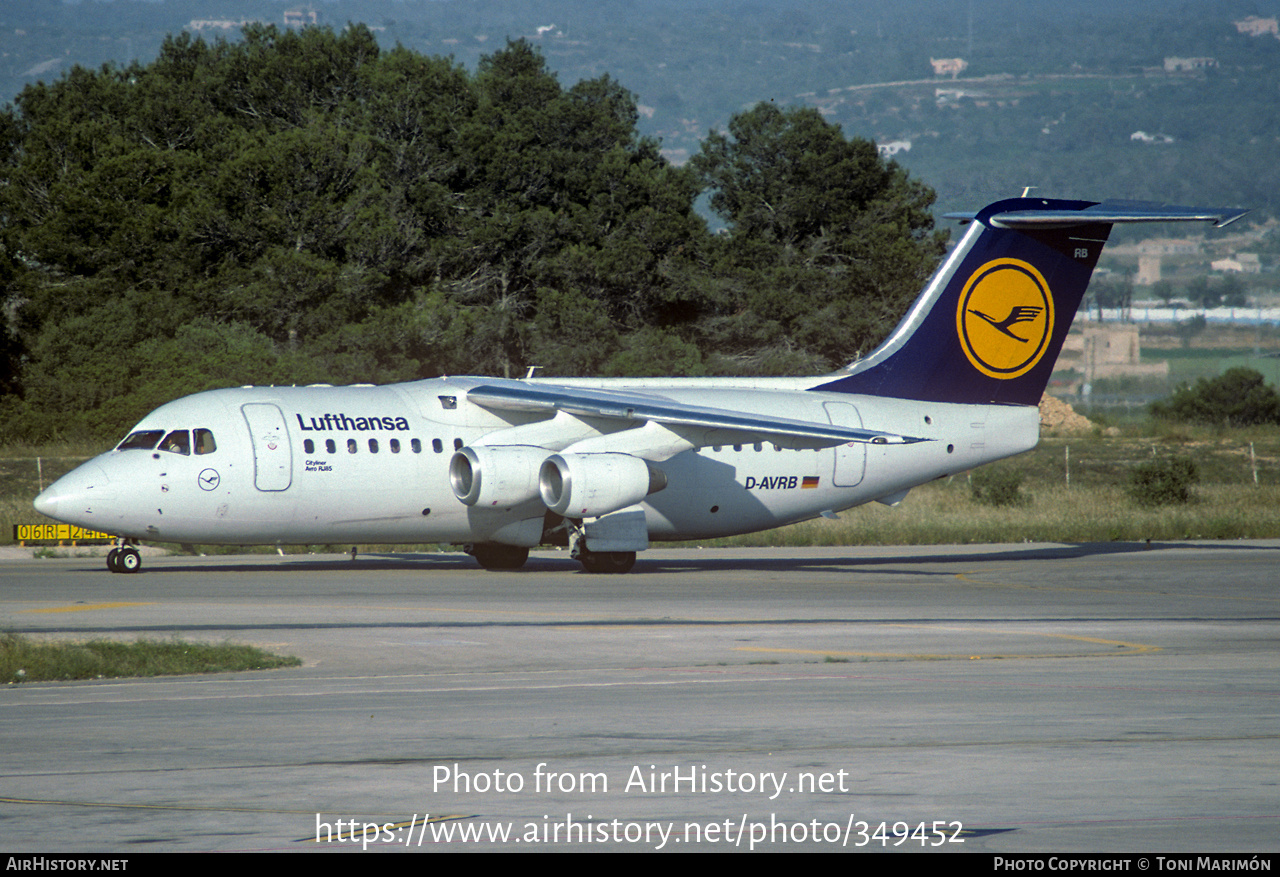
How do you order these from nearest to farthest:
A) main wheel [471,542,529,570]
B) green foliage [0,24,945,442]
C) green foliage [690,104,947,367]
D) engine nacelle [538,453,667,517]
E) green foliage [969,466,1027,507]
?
engine nacelle [538,453,667,517], main wheel [471,542,529,570], green foliage [969,466,1027,507], green foliage [0,24,945,442], green foliage [690,104,947,367]

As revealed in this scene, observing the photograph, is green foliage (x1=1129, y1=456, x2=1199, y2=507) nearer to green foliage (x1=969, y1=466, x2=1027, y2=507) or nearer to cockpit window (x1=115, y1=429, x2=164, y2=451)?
green foliage (x1=969, y1=466, x2=1027, y2=507)

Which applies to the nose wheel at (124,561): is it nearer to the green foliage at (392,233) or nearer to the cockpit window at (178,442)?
the cockpit window at (178,442)

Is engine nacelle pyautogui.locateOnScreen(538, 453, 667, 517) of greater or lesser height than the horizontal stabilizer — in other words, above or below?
below

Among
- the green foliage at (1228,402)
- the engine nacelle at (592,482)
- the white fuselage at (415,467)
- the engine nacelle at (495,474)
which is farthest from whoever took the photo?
the green foliage at (1228,402)

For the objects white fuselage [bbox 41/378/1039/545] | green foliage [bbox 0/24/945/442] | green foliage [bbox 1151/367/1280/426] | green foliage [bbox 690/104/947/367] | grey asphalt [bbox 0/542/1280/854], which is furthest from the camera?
green foliage [bbox 1151/367/1280/426]

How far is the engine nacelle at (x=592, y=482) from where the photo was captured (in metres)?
24.2

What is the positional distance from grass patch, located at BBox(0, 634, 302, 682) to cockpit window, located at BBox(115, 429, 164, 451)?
356 inches

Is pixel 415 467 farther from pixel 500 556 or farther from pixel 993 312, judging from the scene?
pixel 993 312

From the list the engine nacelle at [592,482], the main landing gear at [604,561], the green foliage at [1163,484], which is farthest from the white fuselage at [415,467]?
the green foliage at [1163,484]

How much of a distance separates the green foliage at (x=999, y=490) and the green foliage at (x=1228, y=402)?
4474 cm

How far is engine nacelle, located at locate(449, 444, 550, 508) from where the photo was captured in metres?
24.3

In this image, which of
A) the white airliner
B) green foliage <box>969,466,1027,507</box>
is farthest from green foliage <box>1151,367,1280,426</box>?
the white airliner

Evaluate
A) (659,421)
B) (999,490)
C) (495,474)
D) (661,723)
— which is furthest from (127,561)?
(999,490)
